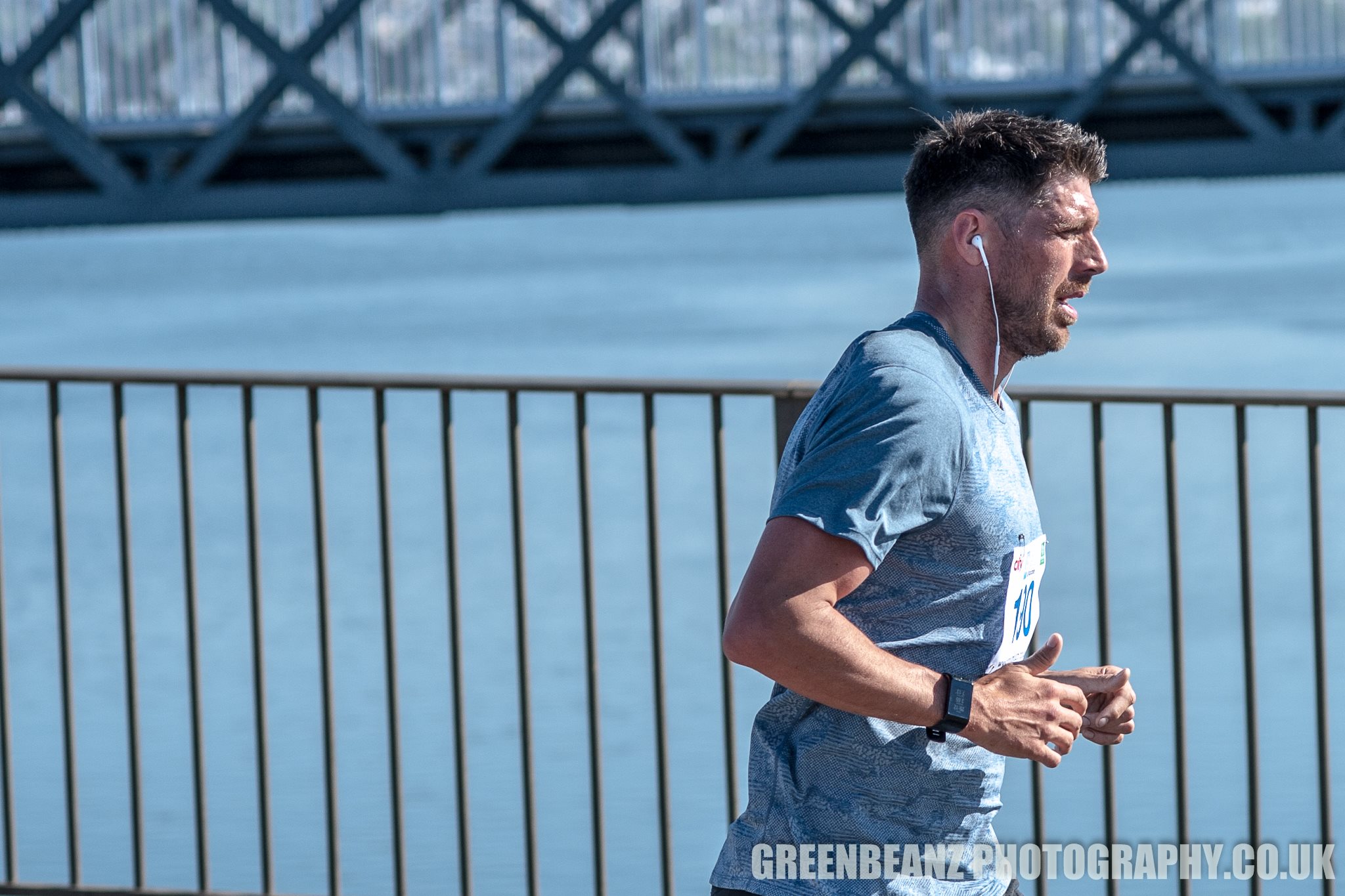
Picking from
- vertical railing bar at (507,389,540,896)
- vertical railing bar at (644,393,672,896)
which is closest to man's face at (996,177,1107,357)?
vertical railing bar at (644,393,672,896)

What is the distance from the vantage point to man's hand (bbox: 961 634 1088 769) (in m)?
1.83

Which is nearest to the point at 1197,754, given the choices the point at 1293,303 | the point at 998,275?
the point at 998,275

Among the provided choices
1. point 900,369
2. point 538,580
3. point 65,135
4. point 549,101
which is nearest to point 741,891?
point 900,369

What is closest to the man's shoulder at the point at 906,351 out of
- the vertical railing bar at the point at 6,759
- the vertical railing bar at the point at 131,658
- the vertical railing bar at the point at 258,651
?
the vertical railing bar at the point at 258,651

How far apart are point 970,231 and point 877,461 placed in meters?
0.27

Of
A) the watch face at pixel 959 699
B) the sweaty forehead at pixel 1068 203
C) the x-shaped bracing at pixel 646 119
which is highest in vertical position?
the x-shaped bracing at pixel 646 119

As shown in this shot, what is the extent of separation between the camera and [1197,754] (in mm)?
7379

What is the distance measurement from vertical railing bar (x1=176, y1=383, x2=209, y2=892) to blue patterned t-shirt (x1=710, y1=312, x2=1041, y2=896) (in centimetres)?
185

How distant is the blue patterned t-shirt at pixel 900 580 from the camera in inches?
68.7

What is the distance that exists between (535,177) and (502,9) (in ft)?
11.3

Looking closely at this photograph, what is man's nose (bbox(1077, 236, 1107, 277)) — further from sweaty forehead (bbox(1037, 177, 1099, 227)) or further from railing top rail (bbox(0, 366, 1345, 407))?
railing top rail (bbox(0, 366, 1345, 407))

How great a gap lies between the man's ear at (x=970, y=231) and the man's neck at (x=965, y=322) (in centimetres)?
4

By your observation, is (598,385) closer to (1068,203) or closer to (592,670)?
(592,670)

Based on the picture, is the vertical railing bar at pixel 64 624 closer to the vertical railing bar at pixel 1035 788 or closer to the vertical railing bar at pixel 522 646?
the vertical railing bar at pixel 522 646
